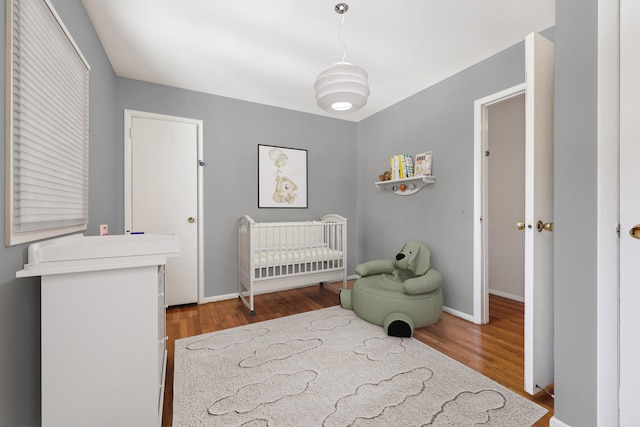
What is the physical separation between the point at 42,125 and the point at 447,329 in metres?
2.89

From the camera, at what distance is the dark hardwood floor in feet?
5.54

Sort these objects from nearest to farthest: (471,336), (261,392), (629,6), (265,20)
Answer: (629,6) < (261,392) < (265,20) < (471,336)

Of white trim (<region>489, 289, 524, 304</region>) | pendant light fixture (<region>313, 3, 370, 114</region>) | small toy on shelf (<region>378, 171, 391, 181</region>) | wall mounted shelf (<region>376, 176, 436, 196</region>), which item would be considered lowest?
white trim (<region>489, 289, 524, 304</region>)

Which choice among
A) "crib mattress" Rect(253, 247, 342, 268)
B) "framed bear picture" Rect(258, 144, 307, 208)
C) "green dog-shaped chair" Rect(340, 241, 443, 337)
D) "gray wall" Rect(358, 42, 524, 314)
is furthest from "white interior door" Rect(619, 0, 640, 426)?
"framed bear picture" Rect(258, 144, 307, 208)

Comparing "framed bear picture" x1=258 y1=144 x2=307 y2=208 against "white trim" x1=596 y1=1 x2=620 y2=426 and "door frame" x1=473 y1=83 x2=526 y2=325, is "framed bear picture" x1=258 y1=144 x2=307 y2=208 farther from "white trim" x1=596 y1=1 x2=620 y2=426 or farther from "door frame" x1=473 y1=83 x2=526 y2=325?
"white trim" x1=596 y1=1 x2=620 y2=426

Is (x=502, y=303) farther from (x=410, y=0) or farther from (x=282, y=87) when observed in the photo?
(x=282, y=87)

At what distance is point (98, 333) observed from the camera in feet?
3.53

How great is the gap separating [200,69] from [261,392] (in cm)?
265

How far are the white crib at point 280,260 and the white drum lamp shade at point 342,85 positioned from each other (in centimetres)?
144

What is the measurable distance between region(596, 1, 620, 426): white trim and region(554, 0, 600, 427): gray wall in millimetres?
21

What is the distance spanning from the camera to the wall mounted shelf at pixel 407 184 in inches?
113

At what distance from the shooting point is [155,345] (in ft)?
3.78

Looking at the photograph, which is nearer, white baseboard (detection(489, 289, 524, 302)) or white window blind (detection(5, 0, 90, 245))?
white window blind (detection(5, 0, 90, 245))

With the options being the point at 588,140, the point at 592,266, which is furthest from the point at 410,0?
the point at 592,266
